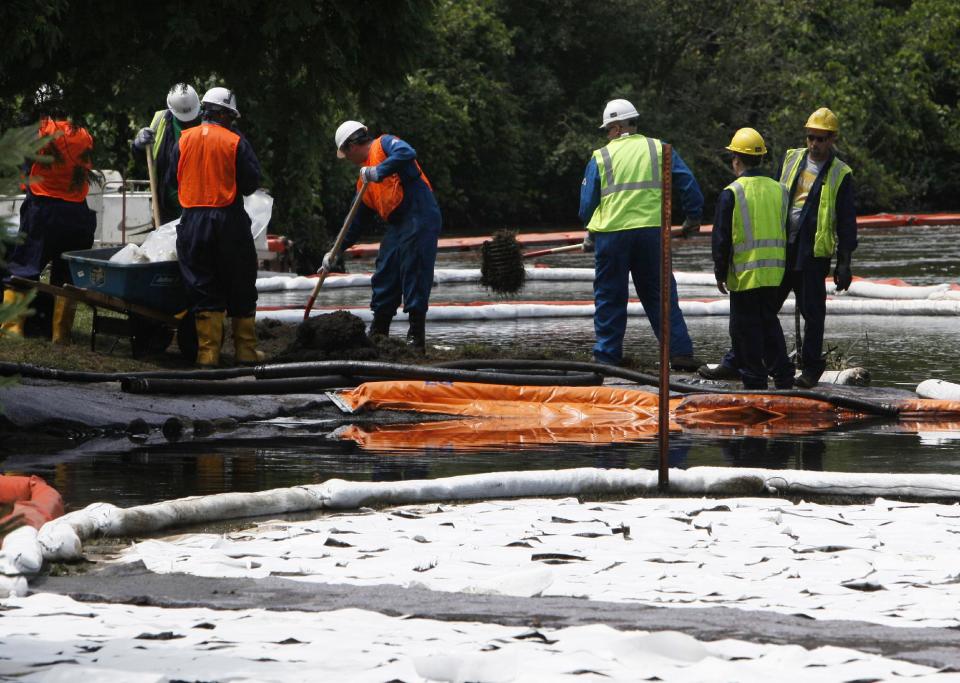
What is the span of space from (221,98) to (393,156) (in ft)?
4.99

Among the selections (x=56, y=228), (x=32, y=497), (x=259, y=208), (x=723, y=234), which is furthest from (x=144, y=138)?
(x=32, y=497)

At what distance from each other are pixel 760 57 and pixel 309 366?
3054 cm

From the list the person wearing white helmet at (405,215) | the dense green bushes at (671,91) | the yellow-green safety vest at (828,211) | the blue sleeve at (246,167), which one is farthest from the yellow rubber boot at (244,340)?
the dense green bushes at (671,91)

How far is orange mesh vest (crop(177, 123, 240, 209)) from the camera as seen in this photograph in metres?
10.8

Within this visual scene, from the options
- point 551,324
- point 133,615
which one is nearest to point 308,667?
point 133,615

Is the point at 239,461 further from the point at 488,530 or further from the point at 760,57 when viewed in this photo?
the point at 760,57

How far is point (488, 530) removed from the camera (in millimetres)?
6199

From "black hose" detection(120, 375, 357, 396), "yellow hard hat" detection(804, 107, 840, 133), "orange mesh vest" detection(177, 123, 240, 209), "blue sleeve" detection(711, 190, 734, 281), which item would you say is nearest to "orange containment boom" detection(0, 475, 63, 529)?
"black hose" detection(120, 375, 357, 396)

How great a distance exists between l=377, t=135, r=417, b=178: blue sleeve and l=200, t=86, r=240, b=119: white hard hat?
1.29 meters

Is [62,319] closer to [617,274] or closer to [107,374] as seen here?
[107,374]

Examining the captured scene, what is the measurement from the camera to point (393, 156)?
11.9 meters

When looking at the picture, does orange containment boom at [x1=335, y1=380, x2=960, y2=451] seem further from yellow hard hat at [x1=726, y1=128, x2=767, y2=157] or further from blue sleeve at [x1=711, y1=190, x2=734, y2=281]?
yellow hard hat at [x1=726, y1=128, x2=767, y2=157]

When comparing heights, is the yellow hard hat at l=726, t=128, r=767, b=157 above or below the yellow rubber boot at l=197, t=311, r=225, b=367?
above

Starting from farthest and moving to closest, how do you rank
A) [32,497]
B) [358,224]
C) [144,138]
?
[358,224] → [144,138] → [32,497]
